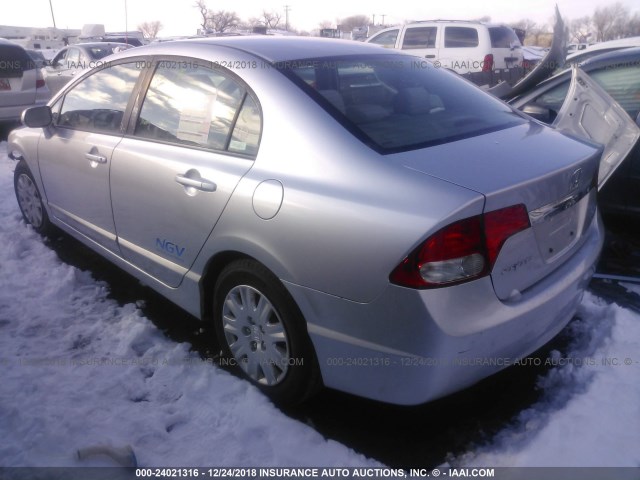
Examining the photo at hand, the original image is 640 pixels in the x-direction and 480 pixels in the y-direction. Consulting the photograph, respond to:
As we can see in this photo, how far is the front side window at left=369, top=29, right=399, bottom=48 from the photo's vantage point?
1227cm

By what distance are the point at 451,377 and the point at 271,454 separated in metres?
0.80

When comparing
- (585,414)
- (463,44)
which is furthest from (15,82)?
(585,414)

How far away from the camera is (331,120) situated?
221cm

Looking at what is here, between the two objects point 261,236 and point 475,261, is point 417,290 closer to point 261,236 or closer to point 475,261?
point 475,261

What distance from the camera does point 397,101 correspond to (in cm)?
261

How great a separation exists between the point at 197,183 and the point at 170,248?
48cm

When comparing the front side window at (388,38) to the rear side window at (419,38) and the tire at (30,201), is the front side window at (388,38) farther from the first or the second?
the tire at (30,201)

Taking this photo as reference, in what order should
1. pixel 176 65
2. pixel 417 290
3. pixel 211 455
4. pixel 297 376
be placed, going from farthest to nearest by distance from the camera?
1. pixel 176 65
2. pixel 297 376
3. pixel 211 455
4. pixel 417 290

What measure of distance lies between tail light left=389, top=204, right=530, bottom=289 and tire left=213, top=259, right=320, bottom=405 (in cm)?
60

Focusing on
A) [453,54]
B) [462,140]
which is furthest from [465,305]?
[453,54]

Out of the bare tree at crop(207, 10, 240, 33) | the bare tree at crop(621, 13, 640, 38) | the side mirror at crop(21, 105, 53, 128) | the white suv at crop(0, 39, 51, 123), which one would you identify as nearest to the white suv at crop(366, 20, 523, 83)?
the white suv at crop(0, 39, 51, 123)

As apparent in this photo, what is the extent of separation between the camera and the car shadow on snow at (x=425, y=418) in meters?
2.27

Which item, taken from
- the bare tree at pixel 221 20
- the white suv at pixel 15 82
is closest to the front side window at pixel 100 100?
the white suv at pixel 15 82

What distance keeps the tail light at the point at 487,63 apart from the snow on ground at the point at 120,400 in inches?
389
